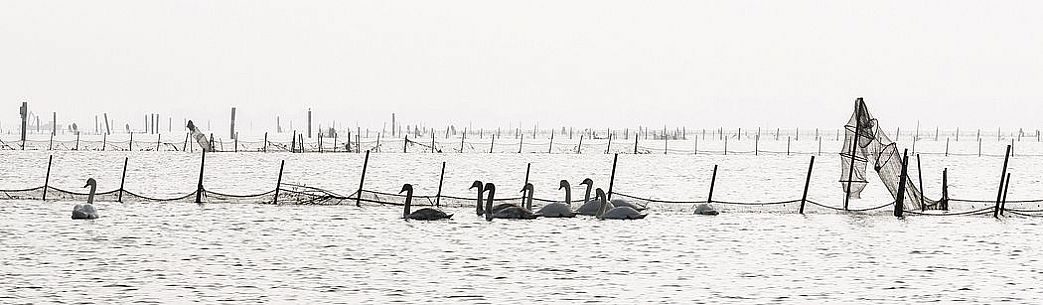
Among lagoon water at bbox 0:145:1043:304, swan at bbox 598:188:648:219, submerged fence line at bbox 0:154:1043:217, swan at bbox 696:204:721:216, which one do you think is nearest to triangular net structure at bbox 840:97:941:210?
submerged fence line at bbox 0:154:1043:217

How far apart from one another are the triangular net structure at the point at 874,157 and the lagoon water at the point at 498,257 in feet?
3.18

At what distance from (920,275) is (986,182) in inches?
1791

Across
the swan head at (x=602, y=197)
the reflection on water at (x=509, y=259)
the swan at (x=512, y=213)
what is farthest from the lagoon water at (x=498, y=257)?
the swan head at (x=602, y=197)

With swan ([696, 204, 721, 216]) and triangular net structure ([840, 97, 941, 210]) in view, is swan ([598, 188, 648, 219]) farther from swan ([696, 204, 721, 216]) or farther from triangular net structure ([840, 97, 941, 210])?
triangular net structure ([840, 97, 941, 210])

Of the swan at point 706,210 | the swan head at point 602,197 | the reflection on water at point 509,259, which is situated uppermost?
the swan head at point 602,197

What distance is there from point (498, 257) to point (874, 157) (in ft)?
51.8

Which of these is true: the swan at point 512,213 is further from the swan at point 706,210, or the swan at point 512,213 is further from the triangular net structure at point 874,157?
the triangular net structure at point 874,157

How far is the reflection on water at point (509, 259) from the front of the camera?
19.2 metres

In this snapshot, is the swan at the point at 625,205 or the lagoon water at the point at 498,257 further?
the swan at the point at 625,205

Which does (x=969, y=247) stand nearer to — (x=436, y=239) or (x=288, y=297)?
(x=436, y=239)

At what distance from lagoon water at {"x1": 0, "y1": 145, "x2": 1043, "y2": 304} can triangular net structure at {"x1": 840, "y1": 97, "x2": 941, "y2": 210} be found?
0.97 metres

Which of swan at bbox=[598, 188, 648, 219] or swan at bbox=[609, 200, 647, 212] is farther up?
swan at bbox=[609, 200, 647, 212]

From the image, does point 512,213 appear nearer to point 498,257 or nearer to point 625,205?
point 625,205

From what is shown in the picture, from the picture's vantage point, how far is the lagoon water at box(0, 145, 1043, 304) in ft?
62.9
